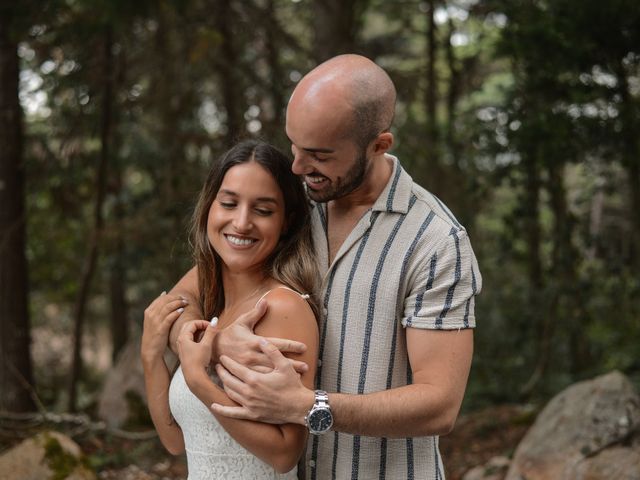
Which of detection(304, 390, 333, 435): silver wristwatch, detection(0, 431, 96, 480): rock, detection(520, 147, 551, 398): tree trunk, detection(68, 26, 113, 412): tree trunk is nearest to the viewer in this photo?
detection(304, 390, 333, 435): silver wristwatch

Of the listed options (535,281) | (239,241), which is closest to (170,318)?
(239,241)

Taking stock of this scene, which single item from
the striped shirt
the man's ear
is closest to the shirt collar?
the striped shirt

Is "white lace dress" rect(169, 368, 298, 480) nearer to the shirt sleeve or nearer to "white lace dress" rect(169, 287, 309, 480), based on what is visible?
"white lace dress" rect(169, 287, 309, 480)

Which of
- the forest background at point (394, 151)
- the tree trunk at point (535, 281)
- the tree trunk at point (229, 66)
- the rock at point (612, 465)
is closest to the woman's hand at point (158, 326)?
the forest background at point (394, 151)

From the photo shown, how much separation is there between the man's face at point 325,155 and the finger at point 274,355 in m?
0.50

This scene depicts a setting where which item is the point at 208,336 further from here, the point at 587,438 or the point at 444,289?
the point at 587,438

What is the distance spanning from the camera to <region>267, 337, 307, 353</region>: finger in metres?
2.17

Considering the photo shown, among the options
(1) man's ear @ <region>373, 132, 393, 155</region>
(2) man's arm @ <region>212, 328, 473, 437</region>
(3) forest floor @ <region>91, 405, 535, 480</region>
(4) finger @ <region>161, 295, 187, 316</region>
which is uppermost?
(1) man's ear @ <region>373, 132, 393, 155</region>

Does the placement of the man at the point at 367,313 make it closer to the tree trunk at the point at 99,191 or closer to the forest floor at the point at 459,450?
the forest floor at the point at 459,450

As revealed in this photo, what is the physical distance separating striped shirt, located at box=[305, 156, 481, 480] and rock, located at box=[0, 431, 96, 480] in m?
3.02

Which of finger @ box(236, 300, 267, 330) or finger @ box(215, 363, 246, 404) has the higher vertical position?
finger @ box(236, 300, 267, 330)

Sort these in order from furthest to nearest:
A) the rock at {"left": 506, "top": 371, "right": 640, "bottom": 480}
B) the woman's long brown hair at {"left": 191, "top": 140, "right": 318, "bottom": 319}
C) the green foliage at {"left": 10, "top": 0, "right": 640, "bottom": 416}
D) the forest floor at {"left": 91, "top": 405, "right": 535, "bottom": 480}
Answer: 1. the forest floor at {"left": 91, "top": 405, "right": 535, "bottom": 480}
2. the green foliage at {"left": 10, "top": 0, "right": 640, "bottom": 416}
3. the rock at {"left": 506, "top": 371, "right": 640, "bottom": 480}
4. the woman's long brown hair at {"left": 191, "top": 140, "right": 318, "bottom": 319}

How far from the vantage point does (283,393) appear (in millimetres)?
2092

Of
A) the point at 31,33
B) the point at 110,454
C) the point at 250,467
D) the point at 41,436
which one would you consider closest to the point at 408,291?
the point at 250,467
